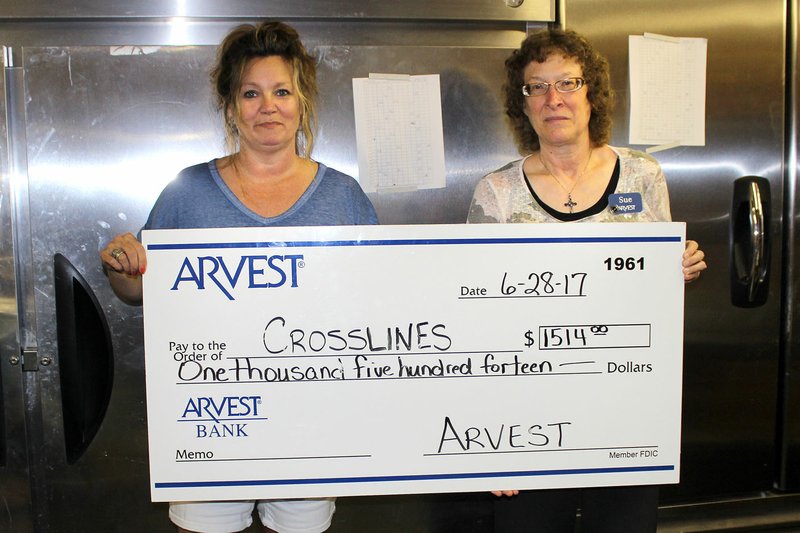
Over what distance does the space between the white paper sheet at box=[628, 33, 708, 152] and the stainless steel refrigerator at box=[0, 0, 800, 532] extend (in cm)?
3

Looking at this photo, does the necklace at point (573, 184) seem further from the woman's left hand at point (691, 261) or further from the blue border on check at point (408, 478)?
the blue border on check at point (408, 478)

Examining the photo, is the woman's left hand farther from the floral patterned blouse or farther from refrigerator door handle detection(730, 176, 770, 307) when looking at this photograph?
refrigerator door handle detection(730, 176, 770, 307)

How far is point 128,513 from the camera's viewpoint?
1866mm

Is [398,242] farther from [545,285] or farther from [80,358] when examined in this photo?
[80,358]

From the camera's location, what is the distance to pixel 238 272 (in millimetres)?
1367

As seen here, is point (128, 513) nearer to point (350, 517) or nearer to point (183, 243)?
point (350, 517)

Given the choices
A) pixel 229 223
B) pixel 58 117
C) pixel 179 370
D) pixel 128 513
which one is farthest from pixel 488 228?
pixel 128 513

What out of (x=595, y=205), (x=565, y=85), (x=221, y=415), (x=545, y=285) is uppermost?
(x=565, y=85)

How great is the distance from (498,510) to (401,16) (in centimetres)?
125

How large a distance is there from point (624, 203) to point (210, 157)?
1.03 m

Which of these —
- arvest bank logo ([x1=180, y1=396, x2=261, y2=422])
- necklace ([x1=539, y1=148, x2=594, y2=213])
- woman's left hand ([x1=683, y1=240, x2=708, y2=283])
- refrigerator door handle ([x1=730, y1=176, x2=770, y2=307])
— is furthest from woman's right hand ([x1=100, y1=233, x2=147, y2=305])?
refrigerator door handle ([x1=730, y1=176, x2=770, y2=307])

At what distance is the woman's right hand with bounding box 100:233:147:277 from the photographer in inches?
52.4

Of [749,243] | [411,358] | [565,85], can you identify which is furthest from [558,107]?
[749,243]

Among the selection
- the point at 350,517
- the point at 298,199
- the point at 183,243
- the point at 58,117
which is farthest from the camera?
the point at 350,517
